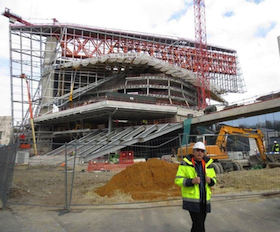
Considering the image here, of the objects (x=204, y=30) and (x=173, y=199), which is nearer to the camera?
(x=173, y=199)

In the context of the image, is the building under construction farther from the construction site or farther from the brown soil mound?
the brown soil mound

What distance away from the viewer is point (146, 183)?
27.7 ft

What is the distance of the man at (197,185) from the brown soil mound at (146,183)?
376 centimetres

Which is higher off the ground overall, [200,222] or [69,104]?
[69,104]

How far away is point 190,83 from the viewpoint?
47.1 meters

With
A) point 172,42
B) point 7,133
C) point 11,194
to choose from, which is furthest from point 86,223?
point 7,133

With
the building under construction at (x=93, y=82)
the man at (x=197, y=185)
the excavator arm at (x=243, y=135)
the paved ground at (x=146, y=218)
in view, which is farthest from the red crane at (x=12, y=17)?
the man at (x=197, y=185)

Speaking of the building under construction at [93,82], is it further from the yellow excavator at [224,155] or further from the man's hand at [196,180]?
the man's hand at [196,180]

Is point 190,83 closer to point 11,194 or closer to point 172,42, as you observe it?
point 172,42

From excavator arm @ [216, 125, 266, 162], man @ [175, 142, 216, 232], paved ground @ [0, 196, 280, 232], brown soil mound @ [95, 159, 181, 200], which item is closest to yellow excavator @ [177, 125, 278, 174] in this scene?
excavator arm @ [216, 125, 266, 162]

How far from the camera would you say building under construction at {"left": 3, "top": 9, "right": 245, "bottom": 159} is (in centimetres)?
3584

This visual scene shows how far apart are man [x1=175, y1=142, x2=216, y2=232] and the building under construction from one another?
28484 millimetres

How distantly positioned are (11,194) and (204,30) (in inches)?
2243

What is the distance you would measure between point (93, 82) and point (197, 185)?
1695 inches
